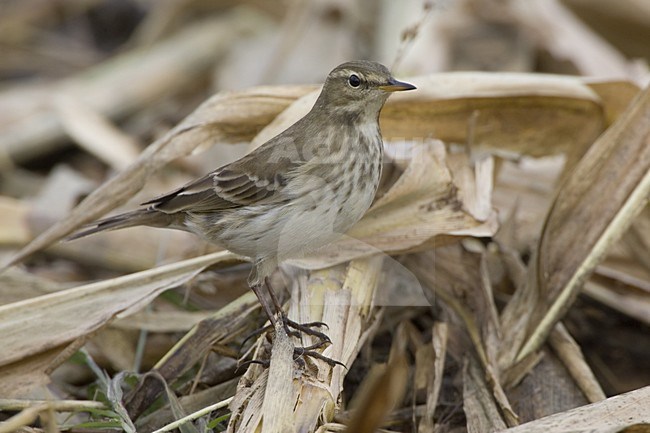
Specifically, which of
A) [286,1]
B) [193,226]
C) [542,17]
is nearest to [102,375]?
[193,226]

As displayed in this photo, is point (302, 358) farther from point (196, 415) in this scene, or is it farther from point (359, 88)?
point (359, 88)

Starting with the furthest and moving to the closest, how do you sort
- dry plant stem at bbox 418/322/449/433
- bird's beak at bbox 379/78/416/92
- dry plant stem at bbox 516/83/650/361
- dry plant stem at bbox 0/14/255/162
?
1. dry plant stem at bbox 0/14/255/162
2. dry plant stem at bbox 516/83/650/361
3. bird's beak at bbox 379/78/416/92
4. dry plant stem at bbox 418/322/449/433

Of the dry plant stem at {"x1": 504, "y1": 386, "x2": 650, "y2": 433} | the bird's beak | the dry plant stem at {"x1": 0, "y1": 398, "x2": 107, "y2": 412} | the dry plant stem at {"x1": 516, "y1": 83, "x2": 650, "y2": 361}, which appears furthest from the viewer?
the dry plant stem at {"x1": 516, "y1": 83, "x2": 650, "y2": 361}

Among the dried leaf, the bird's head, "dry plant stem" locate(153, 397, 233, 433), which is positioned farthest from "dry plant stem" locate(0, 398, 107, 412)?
the bird's head

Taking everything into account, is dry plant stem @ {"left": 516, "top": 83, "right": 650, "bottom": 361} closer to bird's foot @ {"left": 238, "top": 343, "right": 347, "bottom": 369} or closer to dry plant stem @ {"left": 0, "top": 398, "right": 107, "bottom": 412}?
bird's foot @ {"left": 238, "top": 343, "right": 347, "bottom": 369}

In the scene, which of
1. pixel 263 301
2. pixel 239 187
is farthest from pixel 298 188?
pixel 263 301

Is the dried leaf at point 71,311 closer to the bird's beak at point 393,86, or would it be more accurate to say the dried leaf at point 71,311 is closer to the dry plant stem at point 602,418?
the bird's beak at point 393,86

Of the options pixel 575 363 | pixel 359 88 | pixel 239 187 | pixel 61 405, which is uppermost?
pixel 359 88

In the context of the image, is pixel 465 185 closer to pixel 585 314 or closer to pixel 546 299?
pixel 546 299
